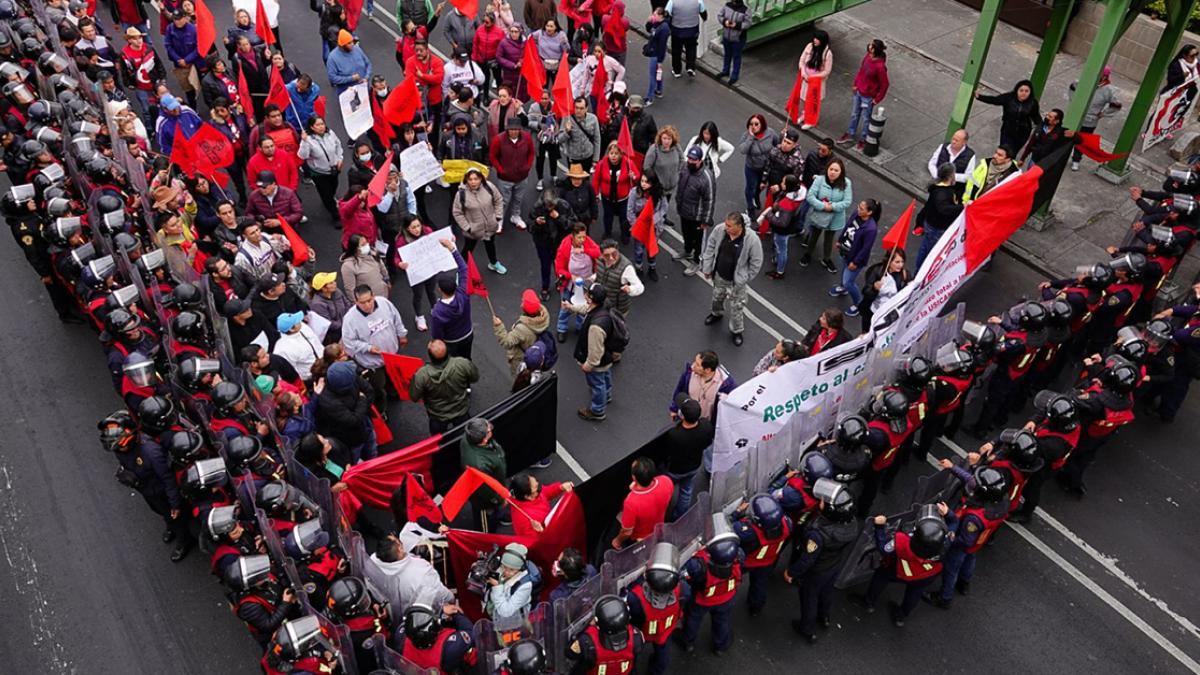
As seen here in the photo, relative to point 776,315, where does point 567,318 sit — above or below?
above

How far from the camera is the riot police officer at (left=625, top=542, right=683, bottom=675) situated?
22.9 ft

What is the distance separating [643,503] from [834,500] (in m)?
1.48

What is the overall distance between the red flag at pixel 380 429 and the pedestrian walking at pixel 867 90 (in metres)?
8.45

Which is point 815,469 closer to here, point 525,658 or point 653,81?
point 525,658

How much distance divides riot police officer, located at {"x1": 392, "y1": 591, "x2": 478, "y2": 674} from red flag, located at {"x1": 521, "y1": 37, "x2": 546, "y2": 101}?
8253 mm

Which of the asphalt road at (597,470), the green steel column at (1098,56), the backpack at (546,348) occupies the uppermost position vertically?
the green steel column at (1098,56)

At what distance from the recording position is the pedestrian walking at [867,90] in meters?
13.7

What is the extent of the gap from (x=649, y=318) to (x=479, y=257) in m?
2.47

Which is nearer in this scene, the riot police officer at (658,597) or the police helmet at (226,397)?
the riot police officer at (658,597)

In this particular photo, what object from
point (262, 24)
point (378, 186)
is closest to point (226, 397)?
point (378, 186)

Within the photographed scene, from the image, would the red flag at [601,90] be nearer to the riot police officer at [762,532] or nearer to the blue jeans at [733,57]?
the blue jeans at [733,57]

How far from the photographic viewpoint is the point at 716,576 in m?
7.38

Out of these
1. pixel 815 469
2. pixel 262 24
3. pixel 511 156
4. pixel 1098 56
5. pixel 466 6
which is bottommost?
pixel 511 156

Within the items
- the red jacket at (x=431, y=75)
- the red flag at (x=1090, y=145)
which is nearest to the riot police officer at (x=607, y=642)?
the red jacket at (x=431, y=75)
